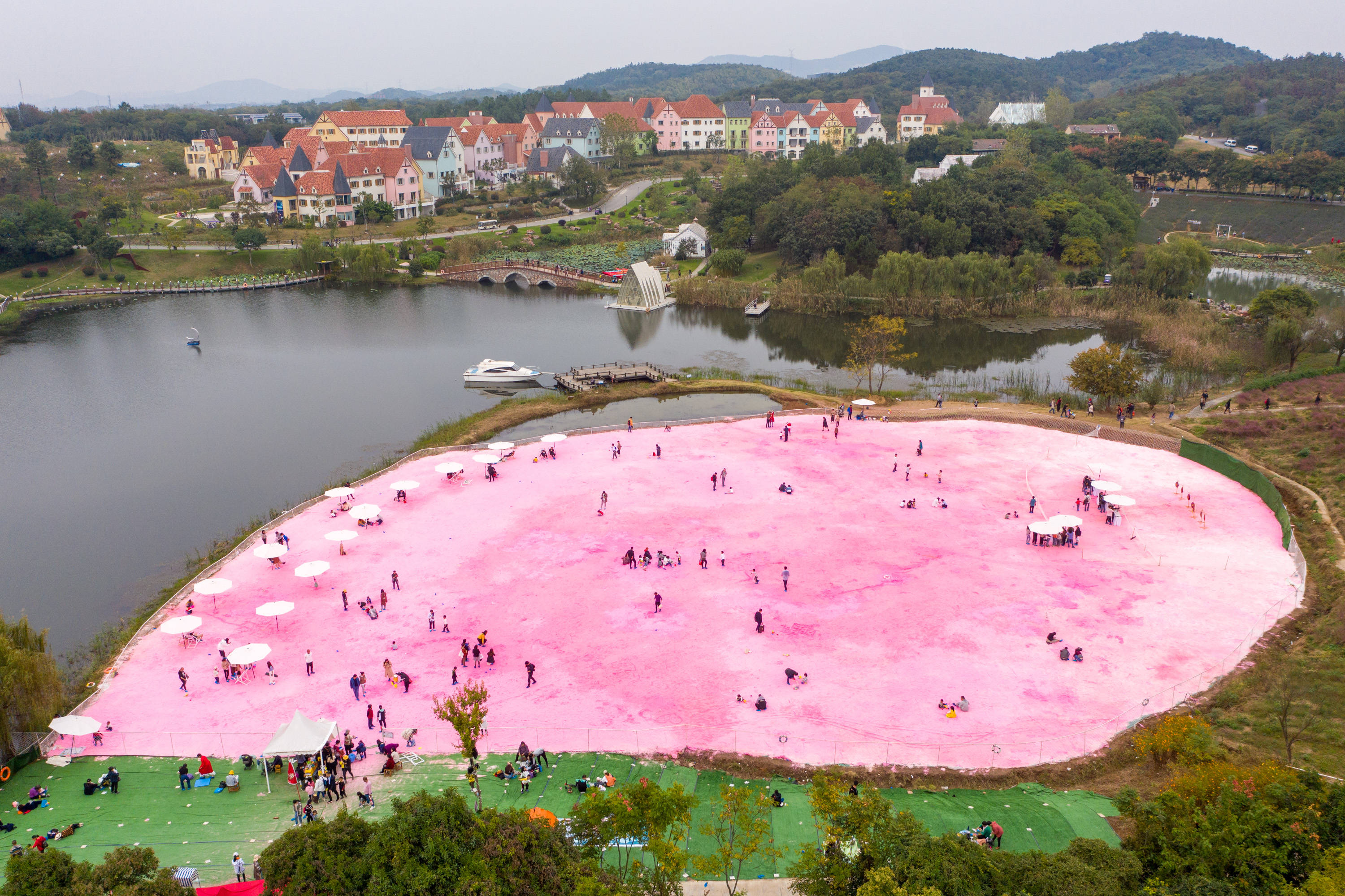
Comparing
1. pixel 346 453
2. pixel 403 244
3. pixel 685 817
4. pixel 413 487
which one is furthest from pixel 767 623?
pixel 403 244

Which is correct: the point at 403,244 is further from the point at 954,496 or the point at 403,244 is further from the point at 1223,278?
the point at 1223,278

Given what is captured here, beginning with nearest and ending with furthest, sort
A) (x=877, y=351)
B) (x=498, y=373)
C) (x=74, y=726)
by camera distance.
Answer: (x=74, y=726)
(x=498, y=373)
(x=877, y=351)

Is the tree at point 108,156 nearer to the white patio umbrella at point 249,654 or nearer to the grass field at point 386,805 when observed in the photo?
the white patio umbrella at point 249,654

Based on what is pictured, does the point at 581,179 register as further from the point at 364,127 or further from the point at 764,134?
the point at 764,134

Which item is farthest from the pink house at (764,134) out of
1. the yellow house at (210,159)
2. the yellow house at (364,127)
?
the yellow house at (210,159)

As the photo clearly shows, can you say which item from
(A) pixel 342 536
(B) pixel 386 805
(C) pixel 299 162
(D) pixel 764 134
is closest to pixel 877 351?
(A) pixel 342 536

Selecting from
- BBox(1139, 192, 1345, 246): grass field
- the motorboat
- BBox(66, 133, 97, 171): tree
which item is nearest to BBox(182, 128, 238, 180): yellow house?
BBox(66, 133, 97, 171): tree

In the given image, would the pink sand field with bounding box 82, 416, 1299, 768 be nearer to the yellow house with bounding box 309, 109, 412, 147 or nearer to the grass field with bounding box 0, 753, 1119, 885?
the grass field with bounding box 0, 753, 1119, 885
